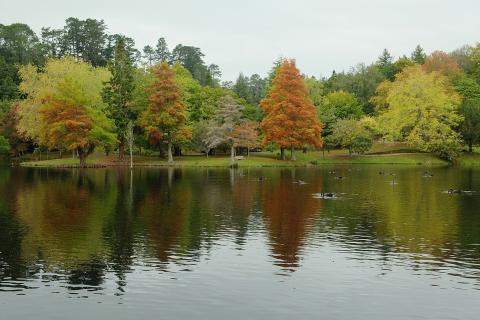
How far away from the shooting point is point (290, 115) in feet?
329

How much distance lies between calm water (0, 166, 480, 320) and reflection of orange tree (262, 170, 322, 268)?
0.36ft

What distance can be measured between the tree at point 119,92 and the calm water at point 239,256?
47.6 metres

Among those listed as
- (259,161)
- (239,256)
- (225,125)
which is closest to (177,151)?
(225,125)

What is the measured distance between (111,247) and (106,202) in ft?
63.1

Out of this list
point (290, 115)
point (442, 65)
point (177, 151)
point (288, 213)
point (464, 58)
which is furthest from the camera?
point (464, 58)

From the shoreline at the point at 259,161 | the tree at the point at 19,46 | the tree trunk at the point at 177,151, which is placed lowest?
the shoreline at the point at 259,161

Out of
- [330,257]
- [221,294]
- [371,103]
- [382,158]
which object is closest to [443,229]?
[330,257]

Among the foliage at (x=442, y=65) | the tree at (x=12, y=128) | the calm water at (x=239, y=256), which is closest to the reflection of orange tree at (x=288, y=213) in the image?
the calm water at (x=239, y=256)

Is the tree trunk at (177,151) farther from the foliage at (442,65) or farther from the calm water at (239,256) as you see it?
the foliage at (442,65)

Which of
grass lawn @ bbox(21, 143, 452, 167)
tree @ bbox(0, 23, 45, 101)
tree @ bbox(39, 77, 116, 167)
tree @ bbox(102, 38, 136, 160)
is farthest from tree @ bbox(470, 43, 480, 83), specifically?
tree @ bbox(0, 23, 45, 101)

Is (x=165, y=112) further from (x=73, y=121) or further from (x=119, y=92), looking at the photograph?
(x=73, y=121)

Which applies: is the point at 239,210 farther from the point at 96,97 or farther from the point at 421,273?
the point at 96,97

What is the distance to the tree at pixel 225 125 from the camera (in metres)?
98.8

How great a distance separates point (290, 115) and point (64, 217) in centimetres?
6569
